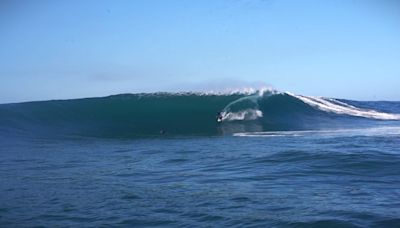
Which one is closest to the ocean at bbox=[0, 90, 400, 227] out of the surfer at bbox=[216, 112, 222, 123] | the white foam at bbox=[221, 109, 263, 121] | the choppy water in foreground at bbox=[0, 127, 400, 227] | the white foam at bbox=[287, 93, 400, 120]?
the choppy water in foreground at bbox=[0, 127, 400, 227]

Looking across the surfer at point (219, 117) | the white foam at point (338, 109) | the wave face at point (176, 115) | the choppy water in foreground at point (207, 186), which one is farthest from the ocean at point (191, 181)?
the white foam at point (338, 109)

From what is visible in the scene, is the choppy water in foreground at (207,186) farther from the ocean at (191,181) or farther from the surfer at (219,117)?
the surfer at (219,117)

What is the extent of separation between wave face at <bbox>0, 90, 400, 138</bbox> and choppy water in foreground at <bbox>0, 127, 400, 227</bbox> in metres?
6.21

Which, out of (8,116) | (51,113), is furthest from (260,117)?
(8,116)

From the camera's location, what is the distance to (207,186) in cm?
669

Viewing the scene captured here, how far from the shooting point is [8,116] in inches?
711

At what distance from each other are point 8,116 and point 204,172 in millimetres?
12833

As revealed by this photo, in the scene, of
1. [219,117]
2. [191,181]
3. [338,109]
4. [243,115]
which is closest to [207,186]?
[191,181]

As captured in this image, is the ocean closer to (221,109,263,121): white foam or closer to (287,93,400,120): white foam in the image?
(221,109,263,121): white foam

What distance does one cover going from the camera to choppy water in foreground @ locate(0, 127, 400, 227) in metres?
5.04

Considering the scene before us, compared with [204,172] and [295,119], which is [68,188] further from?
[295,119]

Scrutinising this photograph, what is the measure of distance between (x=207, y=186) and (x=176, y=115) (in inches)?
592

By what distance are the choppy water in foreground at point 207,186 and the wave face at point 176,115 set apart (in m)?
6.21

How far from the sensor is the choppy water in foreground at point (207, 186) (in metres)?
5.04
